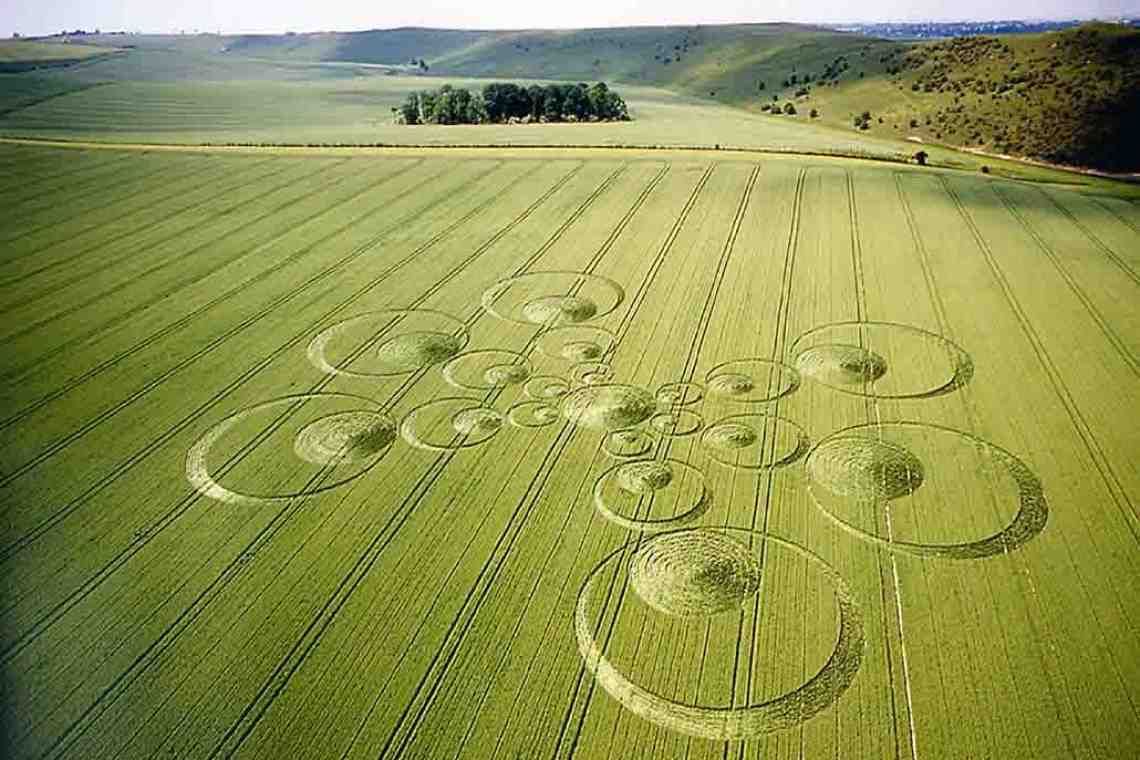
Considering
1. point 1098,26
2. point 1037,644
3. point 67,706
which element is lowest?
point 67,706

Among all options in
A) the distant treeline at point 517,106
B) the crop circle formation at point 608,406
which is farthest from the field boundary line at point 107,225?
the distant treeline at point 517,106

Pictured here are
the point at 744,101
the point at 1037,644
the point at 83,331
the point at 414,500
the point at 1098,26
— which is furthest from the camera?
the point at 744,101

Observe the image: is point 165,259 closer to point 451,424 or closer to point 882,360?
point 451,424

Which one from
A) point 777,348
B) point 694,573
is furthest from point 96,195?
point 694,573

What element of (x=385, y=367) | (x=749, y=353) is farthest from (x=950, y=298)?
(x=385, y=367)

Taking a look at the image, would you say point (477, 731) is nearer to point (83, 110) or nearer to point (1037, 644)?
point (1037, 644)

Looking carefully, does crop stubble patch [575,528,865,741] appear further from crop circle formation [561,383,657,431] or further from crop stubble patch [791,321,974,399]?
crop stubble patch [791,321,974,399]
